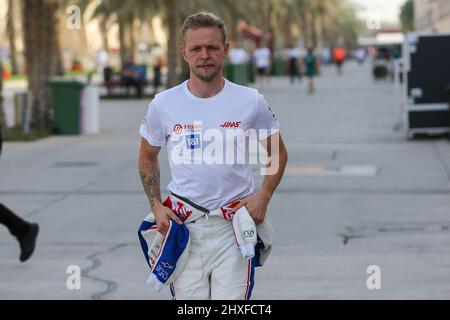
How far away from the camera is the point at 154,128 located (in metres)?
5.02

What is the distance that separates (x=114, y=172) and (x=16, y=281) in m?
7.37

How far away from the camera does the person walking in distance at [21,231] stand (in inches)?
359

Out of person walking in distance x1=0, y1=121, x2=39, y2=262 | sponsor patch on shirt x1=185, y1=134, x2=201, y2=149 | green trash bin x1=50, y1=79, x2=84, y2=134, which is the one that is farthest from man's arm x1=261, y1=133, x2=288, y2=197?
green trash bin x1=50, y1=79, x2=84, y2=134

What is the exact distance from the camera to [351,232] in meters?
10.5

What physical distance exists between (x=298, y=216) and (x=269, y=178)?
6591 millimetres

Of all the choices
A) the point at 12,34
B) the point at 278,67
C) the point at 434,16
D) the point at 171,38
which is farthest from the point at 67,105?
the point at 434,16

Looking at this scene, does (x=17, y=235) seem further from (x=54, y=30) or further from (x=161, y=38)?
(x=161, y=38)

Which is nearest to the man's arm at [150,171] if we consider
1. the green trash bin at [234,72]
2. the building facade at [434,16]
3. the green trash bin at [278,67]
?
the green trash bin at [234,72]

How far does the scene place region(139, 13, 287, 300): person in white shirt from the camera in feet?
15.9

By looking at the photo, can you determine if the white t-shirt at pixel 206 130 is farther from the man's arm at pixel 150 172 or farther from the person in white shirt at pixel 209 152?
the man's arm at pixel 150 172

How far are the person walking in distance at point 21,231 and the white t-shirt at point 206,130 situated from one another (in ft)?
14.4

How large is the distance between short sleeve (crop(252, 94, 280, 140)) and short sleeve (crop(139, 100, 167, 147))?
0.42 m

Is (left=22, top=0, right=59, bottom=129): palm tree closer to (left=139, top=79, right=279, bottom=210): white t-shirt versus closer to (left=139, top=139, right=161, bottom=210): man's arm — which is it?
(left=139, top=139, right=161, bottom=210): man's arm

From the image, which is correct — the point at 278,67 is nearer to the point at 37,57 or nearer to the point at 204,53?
the point at 37,57
